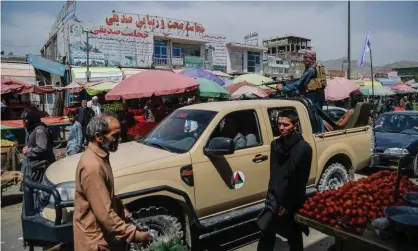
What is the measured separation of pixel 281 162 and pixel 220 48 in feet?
102

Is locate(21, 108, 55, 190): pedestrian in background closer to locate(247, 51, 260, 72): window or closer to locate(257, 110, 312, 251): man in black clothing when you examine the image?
locate(257, 110, 312, 251): man in black clothing

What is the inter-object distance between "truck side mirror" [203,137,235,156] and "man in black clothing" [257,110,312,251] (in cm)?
60

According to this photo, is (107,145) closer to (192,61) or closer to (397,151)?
(397,151)

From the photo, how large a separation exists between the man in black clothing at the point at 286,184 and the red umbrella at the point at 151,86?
19.1ft

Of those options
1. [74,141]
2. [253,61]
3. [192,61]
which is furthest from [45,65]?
[253,61]

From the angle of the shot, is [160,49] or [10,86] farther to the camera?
[160,49]

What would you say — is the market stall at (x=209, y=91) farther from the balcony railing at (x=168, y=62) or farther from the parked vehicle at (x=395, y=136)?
the balcony railing at (x=168, y=62)

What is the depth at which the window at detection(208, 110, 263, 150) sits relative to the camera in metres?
4.26

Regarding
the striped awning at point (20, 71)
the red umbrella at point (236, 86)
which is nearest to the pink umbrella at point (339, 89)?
the red umbrella at point (236, 86)

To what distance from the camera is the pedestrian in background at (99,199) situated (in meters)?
2.05

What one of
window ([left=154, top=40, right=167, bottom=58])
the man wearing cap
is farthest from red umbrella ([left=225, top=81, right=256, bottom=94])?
window ([left=154, top=40, right=167, bottom=58])

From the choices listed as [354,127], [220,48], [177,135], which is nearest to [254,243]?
[177,135]

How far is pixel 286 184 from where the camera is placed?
117 inches

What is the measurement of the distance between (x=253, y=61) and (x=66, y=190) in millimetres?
36173
